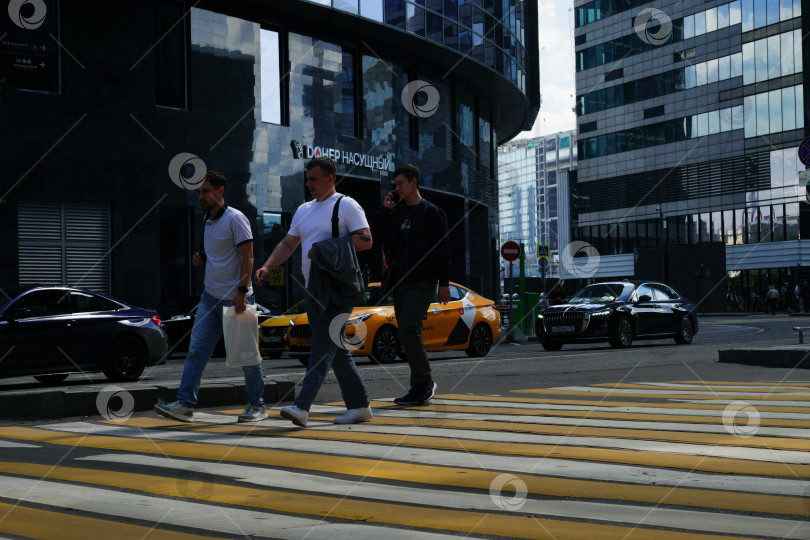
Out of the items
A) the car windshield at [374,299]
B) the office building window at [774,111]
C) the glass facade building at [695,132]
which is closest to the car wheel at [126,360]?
the car windshield at [374,299]

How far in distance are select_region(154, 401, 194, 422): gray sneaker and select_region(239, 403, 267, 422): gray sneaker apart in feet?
1.31

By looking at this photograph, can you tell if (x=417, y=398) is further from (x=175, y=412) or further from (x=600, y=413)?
(x=175, y=412)

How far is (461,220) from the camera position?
4050cm

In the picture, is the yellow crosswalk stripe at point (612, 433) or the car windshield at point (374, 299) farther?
the car windshield at point (374, 299)

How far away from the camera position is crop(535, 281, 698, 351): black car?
22.5 metres

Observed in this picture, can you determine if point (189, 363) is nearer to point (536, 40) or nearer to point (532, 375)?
point (532, 375)

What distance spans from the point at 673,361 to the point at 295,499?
41.7 ft

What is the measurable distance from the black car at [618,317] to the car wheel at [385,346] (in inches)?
207

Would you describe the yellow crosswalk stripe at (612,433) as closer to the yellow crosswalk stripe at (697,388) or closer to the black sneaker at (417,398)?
the black sneaker at (417,398)

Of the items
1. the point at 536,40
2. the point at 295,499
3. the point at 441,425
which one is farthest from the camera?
the point at 536,40

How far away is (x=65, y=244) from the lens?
1030 inches

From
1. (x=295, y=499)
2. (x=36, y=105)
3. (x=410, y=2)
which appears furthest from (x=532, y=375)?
(x=410, y=2)

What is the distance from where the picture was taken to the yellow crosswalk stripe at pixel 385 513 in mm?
3857

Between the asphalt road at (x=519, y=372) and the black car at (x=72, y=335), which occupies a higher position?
the black car at (x=72, y=335)
